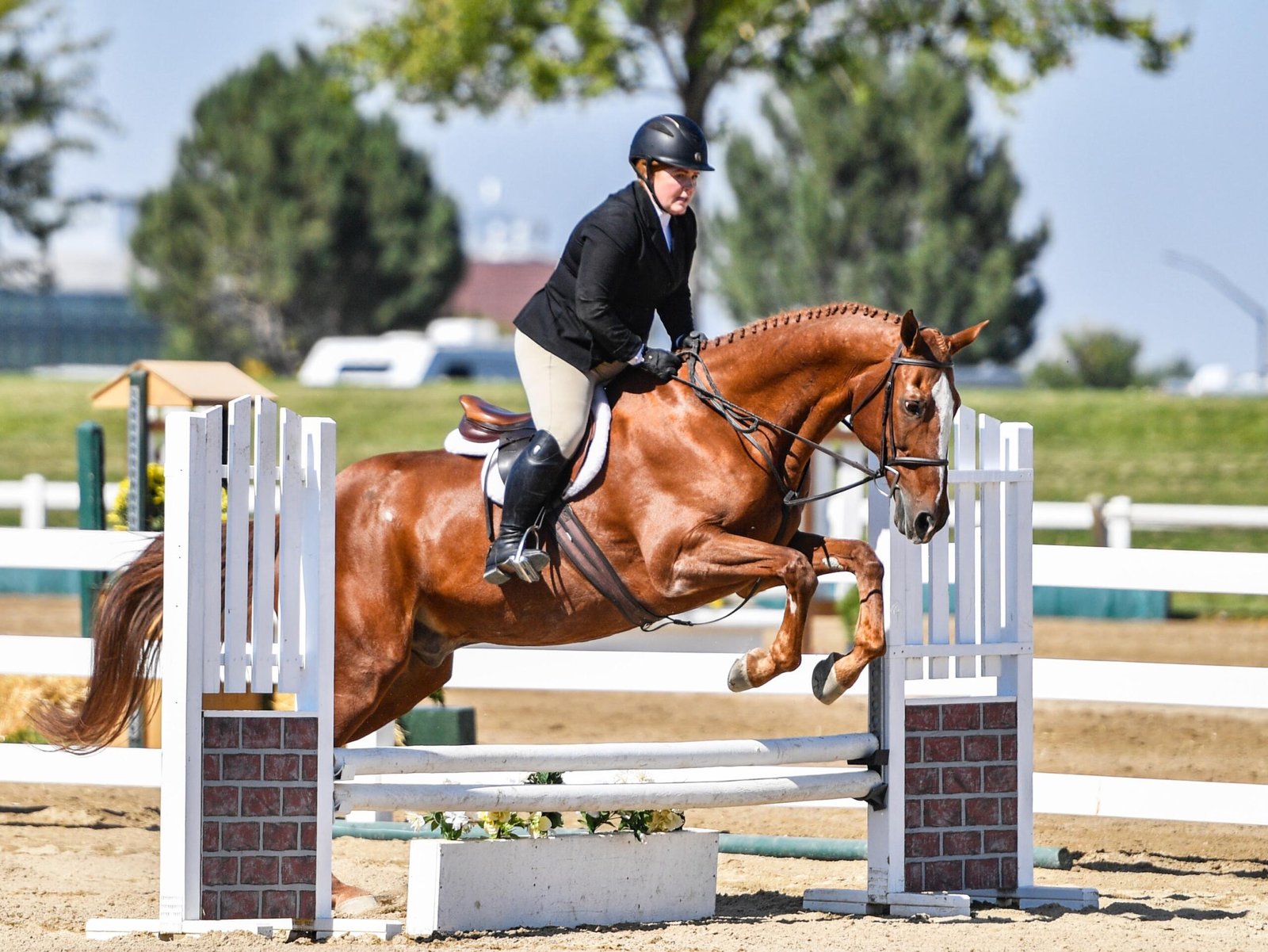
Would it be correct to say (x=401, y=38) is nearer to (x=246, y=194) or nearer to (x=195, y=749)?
(x=195, y=749)

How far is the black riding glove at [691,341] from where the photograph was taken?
5406 mm

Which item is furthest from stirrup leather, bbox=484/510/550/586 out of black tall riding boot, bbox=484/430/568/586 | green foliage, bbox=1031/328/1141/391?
green foliage, bbox=1031/328/1141/391

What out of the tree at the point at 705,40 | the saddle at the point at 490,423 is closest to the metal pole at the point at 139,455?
the saddle at the point at 490,423

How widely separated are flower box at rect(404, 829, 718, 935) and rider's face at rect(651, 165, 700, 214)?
1911 millimetres

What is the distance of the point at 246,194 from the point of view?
40.2 meters

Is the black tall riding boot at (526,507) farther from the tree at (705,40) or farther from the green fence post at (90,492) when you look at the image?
the tree at (705,40)

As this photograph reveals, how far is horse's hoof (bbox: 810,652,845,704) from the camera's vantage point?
16.3ft

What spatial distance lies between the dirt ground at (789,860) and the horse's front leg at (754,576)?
75 cm

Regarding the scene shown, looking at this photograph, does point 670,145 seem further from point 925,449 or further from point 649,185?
point 925,449

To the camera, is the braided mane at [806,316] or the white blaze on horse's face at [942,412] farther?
the braided mane at [806,316]

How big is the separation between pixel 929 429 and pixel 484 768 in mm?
1605

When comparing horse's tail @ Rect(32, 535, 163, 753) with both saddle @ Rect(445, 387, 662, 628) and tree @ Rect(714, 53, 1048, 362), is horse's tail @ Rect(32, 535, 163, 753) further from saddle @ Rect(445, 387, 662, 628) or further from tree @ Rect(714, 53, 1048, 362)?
tree @ Rect(714, 53, 1048, 362)

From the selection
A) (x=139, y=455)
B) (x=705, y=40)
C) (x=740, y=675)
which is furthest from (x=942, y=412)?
(x=705, y=40)

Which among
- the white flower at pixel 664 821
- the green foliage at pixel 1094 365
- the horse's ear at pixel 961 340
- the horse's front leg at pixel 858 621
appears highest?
the green foliage at pixel 1094 365
